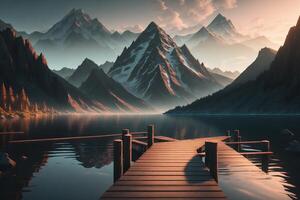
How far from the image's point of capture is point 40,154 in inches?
1580

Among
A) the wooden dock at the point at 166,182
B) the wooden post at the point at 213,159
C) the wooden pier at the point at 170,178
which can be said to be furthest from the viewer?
the wooden post at the point at 213,159

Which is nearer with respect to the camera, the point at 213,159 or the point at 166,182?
the point at 166,182

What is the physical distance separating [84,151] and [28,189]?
21.2 meters

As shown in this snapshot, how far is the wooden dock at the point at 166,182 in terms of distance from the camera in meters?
14.7

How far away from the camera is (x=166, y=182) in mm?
16938

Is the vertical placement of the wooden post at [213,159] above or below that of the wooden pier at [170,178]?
above

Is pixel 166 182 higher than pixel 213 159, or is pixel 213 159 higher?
pixel 213 159

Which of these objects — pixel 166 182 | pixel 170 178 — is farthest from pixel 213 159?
pixel 166 182

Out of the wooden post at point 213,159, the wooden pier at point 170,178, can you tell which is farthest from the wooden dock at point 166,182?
the wooden post at point 213,159

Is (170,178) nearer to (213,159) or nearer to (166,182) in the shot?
(166,182)

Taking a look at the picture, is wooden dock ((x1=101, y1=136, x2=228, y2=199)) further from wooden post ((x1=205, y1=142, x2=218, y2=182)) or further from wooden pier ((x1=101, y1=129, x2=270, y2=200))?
wooden post ((x1=205, y1=142, x2=218, y2=182))

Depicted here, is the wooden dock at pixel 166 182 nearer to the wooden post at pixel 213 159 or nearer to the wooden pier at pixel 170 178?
the wooden pier at pixel 170 178

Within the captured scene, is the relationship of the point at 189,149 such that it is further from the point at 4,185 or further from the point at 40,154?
the point at 40,154

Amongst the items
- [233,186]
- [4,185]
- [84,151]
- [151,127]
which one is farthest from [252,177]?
[84,151]
